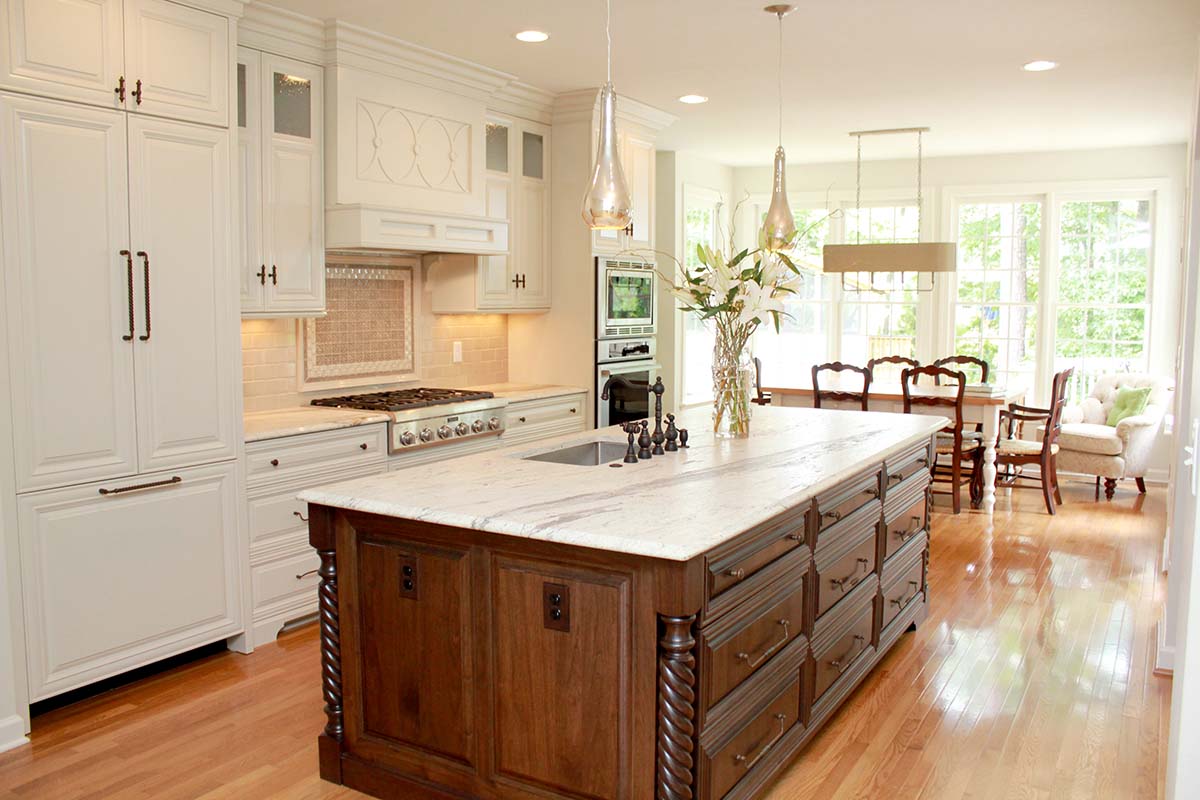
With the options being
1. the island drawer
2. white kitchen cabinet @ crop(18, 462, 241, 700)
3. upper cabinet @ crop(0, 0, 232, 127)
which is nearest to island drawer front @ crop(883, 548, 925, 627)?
the island drawer

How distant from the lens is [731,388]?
375cm

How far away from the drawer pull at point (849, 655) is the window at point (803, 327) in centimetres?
573

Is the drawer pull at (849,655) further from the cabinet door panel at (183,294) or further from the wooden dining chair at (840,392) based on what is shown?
the wooden dining chair at (840,392)

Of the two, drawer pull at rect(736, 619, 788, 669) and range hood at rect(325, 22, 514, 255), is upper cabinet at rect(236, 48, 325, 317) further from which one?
drawer pull at rect(736, 619, 788, 669)

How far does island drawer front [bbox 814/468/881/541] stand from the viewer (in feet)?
10.0

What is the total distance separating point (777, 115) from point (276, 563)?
4299mm

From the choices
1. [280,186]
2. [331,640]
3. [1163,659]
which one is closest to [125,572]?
[331,640]

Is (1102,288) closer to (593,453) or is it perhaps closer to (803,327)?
(803,327)

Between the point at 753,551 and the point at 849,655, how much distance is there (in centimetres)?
106

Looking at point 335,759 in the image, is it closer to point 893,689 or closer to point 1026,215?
point 893,689

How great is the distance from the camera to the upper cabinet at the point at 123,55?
314cm

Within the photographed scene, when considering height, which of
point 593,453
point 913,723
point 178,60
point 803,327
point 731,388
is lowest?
point 913,723

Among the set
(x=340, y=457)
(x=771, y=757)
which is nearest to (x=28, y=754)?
(x=340, y=457)

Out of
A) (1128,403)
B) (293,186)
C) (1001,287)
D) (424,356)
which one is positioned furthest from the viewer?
(1001,287)
